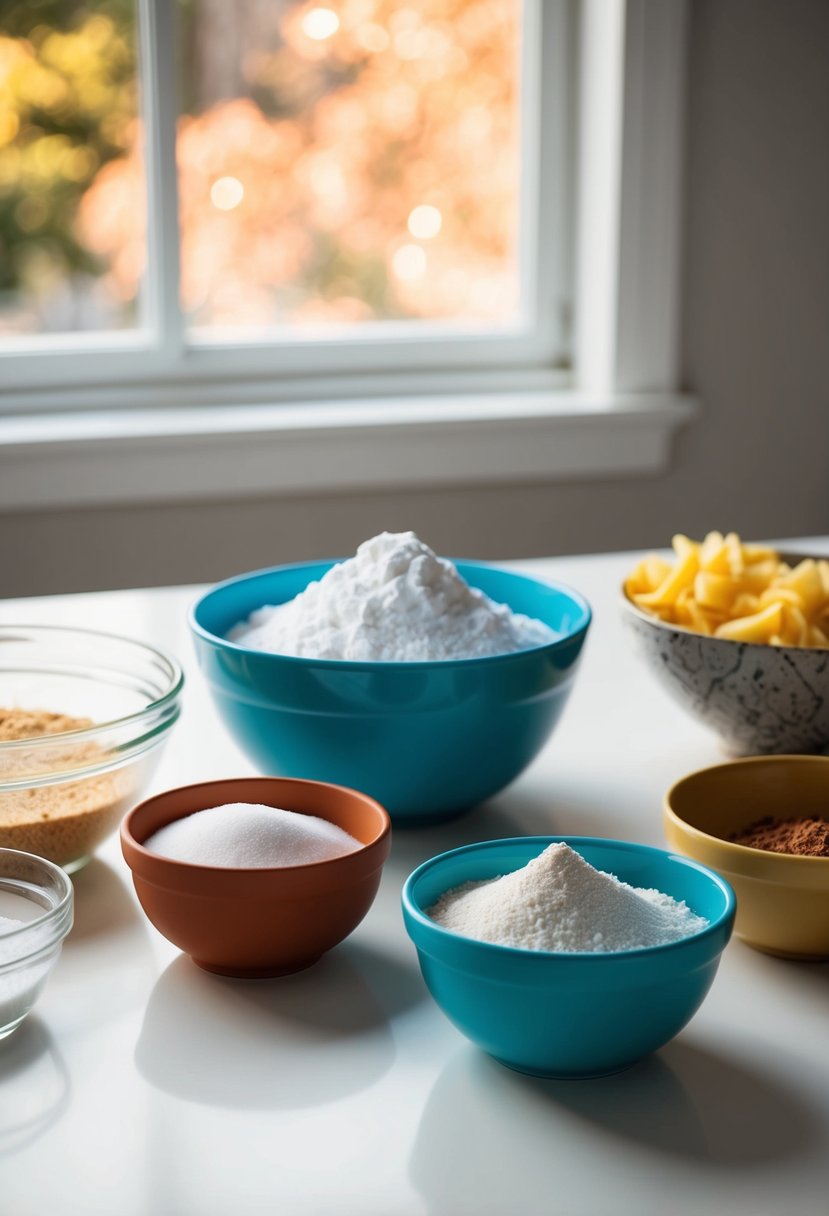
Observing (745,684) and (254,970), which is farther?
(745,684)

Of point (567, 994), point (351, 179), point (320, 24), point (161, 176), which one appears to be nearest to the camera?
point (567, 994)

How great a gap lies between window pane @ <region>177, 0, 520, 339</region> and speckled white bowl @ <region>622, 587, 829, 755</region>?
1663 mm

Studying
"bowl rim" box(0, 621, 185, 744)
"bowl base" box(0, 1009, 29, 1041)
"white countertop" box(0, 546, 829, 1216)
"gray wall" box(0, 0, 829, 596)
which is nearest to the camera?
→ "white countertop" box(0, 546, 829, 1216)

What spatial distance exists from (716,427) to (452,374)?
0.51 metres

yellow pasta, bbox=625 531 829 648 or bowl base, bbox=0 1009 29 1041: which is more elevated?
yellow pasta, bbox=625 531 829 648

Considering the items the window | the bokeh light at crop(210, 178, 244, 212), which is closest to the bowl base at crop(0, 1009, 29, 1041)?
the window

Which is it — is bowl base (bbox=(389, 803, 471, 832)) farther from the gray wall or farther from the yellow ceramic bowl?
the gray wall

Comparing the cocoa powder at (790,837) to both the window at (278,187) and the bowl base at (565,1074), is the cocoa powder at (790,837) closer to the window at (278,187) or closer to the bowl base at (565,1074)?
the bowl base at (565,1074)

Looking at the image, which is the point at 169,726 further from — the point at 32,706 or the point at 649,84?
the point at 649,84

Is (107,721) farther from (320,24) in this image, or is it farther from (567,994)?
(320,24)

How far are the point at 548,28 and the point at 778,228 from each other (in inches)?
21.8

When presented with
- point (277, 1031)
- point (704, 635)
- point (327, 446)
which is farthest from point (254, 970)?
point (327, 446)

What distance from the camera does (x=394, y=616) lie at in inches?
33.8

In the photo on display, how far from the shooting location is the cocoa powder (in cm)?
72
